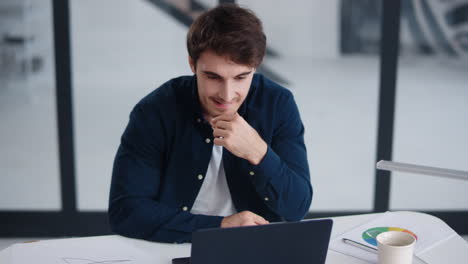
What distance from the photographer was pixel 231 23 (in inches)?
55.2

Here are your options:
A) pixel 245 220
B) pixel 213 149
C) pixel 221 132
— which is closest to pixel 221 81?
pixel 221 132

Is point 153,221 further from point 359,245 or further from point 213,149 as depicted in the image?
point 359,245

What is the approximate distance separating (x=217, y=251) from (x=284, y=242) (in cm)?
14

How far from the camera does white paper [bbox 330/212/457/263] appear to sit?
1272 millimetres

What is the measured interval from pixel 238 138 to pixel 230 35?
0.91 feet

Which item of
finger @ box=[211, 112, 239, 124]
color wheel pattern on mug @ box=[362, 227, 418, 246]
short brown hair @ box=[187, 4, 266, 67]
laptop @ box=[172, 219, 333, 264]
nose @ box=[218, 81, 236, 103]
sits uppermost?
short brown hair @ box=[187, 4, 266, 67]

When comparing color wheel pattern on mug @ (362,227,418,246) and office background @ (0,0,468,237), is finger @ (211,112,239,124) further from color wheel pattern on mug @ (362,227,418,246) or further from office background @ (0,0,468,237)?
office background @ (0,0,468,237)

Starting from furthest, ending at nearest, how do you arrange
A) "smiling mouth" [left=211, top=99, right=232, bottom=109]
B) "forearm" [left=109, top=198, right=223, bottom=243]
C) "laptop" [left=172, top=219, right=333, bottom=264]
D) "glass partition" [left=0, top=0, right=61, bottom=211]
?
1. "glass partition" [left=0, top=0, right=61, bottom=211]
2. "smiling mouth" [left=211, top=99, right=232, bottom=109]
3. "forearm" [left=109, top=198, right=223, bottom=243]
4. "laptop" [left=172, top=219, right=333, bottom=264]

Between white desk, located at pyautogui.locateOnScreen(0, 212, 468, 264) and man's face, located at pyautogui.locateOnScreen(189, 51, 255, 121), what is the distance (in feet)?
1.36

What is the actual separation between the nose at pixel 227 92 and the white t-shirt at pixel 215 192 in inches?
9.7

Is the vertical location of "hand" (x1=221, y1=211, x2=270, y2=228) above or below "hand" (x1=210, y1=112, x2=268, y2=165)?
below

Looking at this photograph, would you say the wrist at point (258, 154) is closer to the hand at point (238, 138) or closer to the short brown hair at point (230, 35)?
the hand at point (238, 138)

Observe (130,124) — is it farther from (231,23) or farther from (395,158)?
(395,158)

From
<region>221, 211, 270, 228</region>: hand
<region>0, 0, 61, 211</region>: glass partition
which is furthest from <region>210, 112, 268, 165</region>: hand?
<region>0, 0, 61, 211</region>: glass partition
